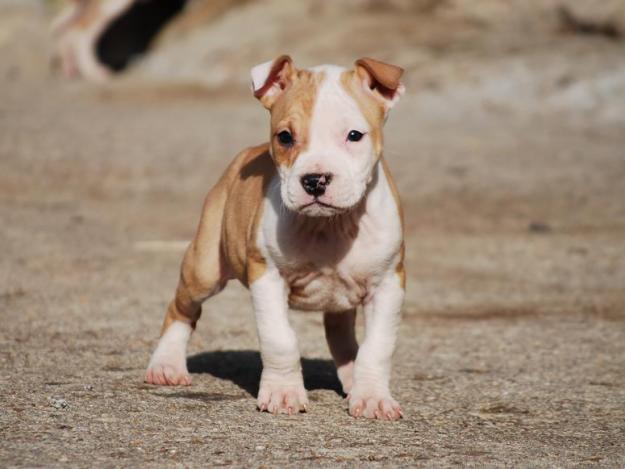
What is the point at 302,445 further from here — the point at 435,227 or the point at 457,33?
the point at 457,33

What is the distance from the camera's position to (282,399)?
20.0ft

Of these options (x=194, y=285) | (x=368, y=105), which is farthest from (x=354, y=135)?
→ (x=194, y=285)

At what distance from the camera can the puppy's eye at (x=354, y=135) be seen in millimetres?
5957

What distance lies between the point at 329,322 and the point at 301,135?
152 centimetres

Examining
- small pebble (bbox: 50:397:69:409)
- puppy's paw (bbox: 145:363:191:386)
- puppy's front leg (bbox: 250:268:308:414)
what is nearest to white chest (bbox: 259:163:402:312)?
puppy's front leg (bbox: 250:268:308:414)

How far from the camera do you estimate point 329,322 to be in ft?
23.3

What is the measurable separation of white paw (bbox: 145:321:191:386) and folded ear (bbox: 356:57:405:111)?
5.74ft

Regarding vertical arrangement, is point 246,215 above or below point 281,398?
above

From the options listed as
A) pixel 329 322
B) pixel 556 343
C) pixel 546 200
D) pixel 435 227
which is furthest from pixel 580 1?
pixel 329 322

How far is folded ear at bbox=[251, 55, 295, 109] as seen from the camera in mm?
6289

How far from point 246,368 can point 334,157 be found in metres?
2.03

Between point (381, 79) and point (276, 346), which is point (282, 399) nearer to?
point (276, 346)

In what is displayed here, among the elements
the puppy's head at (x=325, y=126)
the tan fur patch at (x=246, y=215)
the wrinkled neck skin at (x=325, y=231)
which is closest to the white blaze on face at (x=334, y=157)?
the puppy's head at (x=325, y=126)

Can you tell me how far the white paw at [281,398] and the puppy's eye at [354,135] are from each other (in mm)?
1199
